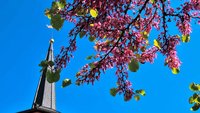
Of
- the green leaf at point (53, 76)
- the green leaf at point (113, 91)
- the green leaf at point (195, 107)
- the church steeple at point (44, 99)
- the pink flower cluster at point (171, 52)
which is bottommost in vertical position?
the green leaf at point (195, 107)

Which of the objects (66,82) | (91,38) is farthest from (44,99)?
(66,82)

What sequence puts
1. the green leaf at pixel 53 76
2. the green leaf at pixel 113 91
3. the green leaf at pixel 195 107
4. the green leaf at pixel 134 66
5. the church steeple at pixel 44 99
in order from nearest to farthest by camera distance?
the green leaf at pixel 134 66 → the green leaf at pixel 53 76 → the green leaf at pixel 195 107 → the green leaf at pixel 113 91 → the church steeple at pixel 44 99

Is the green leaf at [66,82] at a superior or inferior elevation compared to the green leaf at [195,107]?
superior

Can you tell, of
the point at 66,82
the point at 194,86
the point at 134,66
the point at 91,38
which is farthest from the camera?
the point at 91,38

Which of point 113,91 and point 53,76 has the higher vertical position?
point 113,91

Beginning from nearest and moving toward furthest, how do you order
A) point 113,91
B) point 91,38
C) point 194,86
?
point 194,86, point 113,91, point 91,38

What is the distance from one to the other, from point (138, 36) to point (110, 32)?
0.53m

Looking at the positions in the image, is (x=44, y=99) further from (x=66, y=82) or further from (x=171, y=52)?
(x=66, y=82)

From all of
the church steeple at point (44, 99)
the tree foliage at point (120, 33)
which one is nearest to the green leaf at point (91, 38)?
the tree foliage at point (120, 33)

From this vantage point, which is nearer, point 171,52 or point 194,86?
point 194,86

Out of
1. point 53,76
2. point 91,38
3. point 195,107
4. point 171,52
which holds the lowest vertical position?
point 195,107

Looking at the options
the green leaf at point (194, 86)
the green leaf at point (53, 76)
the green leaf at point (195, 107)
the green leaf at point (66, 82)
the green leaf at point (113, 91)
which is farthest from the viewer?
the green leaf at point (113, 91)

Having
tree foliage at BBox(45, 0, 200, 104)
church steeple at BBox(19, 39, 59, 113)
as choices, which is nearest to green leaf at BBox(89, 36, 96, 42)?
tree foliage at BBox(45, 0, 200, 104)

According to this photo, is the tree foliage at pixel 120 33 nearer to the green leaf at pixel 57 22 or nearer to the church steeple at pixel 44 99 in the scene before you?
the green leaf at pixel 57 22
